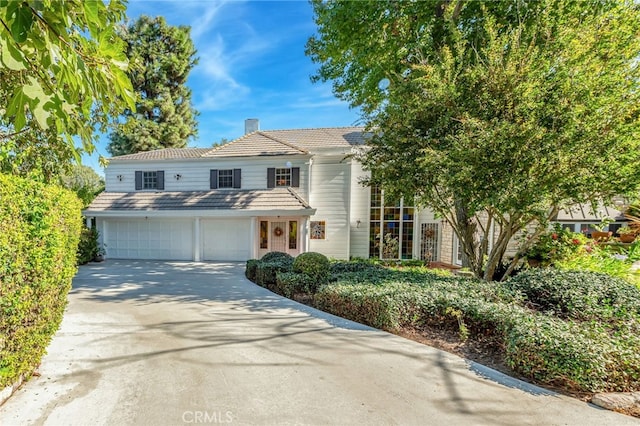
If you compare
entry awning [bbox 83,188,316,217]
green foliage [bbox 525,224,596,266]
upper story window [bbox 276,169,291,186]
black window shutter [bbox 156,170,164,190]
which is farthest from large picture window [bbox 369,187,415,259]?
black window shutter [bbox 156,170,164,190]

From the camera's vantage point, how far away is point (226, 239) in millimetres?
14695

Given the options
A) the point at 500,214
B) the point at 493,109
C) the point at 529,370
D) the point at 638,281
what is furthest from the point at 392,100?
the point at 638,281

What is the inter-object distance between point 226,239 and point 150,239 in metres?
3.86

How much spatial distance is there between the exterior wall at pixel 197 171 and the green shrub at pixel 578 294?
10133 millimetres

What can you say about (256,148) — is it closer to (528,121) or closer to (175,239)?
(175,239)

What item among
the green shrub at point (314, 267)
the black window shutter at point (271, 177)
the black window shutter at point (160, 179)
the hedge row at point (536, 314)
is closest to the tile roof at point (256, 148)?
the black window shutter at point (271, 177)

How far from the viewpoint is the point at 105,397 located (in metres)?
3.17

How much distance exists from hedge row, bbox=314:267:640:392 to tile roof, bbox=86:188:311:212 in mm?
7335

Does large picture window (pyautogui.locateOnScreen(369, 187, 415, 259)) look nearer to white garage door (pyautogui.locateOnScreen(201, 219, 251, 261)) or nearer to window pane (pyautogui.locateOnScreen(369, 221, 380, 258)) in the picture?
window pane (pyautogui.locateOnScreen(369, 221, 380, 258))

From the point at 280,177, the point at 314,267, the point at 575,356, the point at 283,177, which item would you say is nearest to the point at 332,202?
the point at 283,177

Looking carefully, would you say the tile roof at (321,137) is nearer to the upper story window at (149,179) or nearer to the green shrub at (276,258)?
the upper story window at (149,179)

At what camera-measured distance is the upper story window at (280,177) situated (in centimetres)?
1460

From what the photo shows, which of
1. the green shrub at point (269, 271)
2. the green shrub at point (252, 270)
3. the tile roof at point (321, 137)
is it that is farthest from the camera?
the tile roof at point (321, 137)

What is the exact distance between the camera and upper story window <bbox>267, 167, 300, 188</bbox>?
47.9ft
